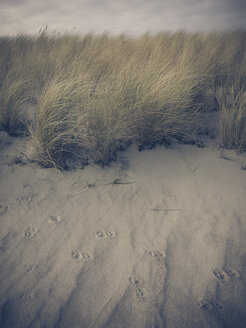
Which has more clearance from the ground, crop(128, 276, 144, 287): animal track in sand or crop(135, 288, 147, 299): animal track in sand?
crop(128, 276, 144, 287): animal track in sand

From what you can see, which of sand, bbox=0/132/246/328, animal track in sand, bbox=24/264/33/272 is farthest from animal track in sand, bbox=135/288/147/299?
animal track in sand, bbox=24/264/33/272

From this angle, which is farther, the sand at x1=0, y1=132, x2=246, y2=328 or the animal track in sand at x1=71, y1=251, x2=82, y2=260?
the animal track in sand at x1=71, y1=251, x2=82, y2=260

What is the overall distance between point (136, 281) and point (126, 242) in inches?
11.3

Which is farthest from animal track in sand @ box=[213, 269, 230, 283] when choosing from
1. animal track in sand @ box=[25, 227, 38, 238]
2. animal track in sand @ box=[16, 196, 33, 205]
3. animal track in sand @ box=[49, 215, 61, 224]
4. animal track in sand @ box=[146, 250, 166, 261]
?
animal track in sand @ box=[16, 196, 33, 205]

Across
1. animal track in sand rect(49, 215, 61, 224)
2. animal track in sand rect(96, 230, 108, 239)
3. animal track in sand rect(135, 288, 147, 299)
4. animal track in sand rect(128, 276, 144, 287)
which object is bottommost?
animal track in sand rect(135, 288, 147, 299)

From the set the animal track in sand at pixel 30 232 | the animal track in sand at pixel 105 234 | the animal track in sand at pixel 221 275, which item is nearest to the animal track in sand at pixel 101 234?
the animal track in sand at pixel 105 234

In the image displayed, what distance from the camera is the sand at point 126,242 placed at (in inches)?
47.4

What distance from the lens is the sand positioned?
1.20 meters

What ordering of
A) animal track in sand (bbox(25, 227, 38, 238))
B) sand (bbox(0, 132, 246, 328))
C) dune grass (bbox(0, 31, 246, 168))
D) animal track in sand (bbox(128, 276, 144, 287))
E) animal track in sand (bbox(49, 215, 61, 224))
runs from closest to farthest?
sand (bbox(0, 132, 246, 328))
animal track in sand (bbox(128, 276, 144, 287))
animal track in sand (bbox(25, 227, 38, 238))
animal track in sand (bbox(49, 215, 61, 224))
dune grass (bbox(0, 31, 246, 168))

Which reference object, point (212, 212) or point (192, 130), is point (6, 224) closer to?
point (212, 212)

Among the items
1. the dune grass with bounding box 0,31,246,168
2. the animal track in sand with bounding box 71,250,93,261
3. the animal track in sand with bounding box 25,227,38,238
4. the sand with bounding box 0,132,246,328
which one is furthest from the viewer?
the dune grass with bounding box 0,31,246,168

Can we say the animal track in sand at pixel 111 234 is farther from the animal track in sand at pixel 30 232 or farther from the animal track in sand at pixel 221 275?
the animal track in sand at pixel 221 275

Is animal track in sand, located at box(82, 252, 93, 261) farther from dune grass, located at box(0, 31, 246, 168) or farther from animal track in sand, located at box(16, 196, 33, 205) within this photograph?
dune grass, located at box(0, 31, 246, 168)

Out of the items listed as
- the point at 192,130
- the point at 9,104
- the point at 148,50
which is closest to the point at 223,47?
the point at 148,50
